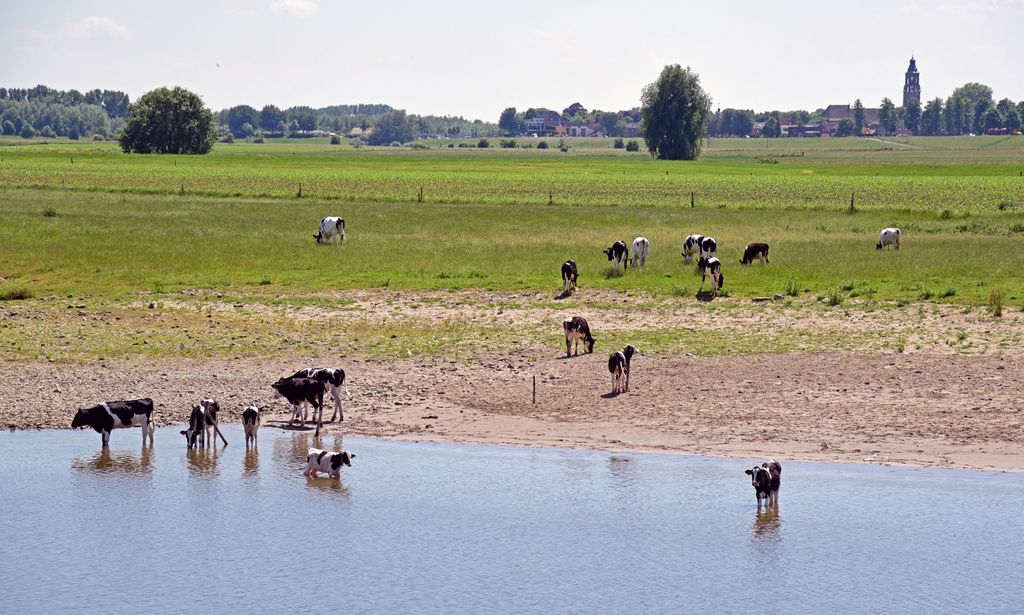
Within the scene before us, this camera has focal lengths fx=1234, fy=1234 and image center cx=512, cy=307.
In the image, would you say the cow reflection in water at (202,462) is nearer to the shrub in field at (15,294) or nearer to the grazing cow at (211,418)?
the grazing cow at (211,418)

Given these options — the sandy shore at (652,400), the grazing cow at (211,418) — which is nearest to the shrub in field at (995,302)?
the sandy shore at (652,400)

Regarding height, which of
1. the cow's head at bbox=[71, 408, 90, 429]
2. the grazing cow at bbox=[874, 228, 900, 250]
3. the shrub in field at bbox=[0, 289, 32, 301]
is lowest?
the cow's head at bbox=[71, 408, 90, 429]

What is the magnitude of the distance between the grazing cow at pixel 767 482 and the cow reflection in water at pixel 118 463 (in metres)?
9.31

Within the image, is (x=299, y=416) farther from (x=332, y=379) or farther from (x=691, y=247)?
(x=691, y=247)

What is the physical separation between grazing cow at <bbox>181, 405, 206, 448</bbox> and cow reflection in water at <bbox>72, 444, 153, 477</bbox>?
66cm

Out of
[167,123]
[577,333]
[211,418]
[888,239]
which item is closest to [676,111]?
[167,123]

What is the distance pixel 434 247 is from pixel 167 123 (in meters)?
117

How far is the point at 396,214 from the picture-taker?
59750 mm

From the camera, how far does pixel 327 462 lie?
62.3ft

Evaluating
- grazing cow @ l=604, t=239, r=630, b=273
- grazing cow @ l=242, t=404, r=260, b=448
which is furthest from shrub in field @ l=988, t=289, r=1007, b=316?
grazing cow @ l=242, t=404, r=260, b=448

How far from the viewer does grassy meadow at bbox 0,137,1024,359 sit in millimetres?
32438

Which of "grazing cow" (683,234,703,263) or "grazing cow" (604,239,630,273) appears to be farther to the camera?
"grazing cow" (683,234,703,263)

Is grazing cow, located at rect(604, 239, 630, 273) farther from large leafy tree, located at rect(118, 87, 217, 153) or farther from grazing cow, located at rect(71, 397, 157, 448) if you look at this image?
large leafy tree, located at rect(118, 87, 217, 153)

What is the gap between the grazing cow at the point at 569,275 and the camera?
34656 millimetres
